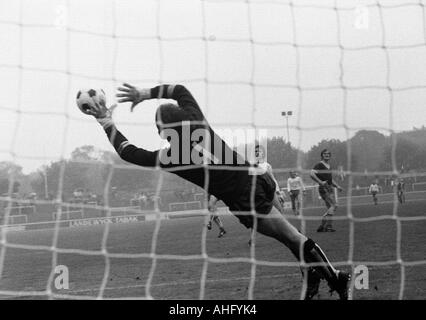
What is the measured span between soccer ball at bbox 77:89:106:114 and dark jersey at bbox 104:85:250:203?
11.2 inches

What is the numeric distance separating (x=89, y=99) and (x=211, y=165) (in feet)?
4.26

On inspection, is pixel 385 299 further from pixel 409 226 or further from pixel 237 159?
pixel 409 226

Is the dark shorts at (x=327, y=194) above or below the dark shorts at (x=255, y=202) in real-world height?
above

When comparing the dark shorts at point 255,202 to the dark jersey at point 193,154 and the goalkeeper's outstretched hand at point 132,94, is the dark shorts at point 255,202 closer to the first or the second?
the dark jersey at point 193,154

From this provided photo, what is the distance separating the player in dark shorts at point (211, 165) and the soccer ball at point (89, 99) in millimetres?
106

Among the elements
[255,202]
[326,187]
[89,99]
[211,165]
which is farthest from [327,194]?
[89,99]

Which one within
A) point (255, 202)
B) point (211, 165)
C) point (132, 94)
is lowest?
point (255, 202)

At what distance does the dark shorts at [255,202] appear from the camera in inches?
194

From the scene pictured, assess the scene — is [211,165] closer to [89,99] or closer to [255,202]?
[255,202]

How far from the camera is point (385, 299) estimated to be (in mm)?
5016

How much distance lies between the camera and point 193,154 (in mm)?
4926

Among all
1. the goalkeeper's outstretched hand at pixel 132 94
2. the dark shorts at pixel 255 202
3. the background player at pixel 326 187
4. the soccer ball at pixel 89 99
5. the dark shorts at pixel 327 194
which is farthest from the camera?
the dark shorts at pixel 327 194

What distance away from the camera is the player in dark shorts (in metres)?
4.85

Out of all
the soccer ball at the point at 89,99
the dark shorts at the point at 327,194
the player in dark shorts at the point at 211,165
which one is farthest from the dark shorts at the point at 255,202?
the dark shorts at the point at 327,194
